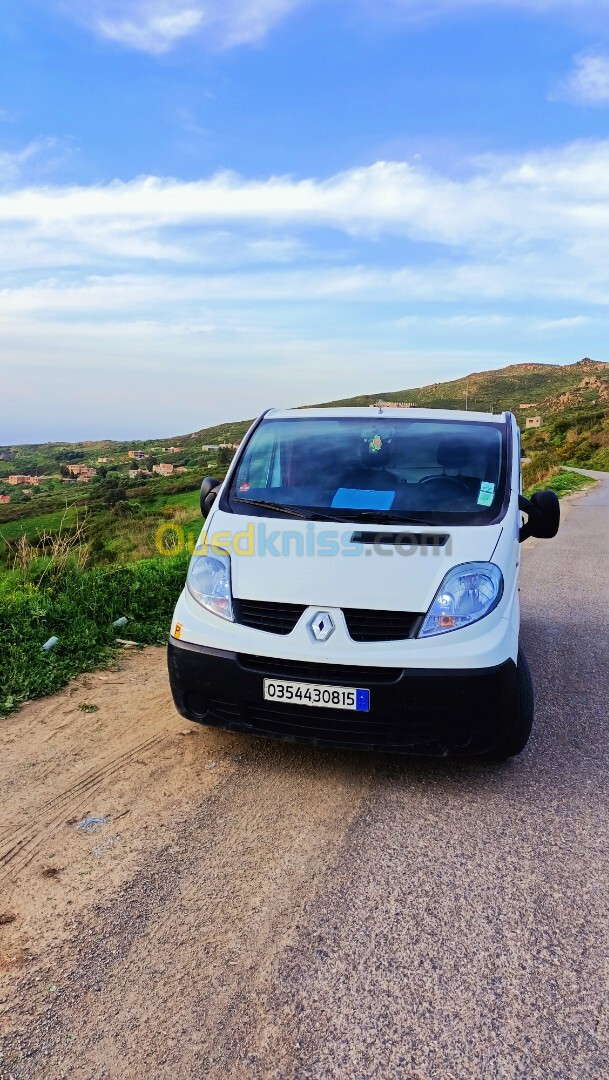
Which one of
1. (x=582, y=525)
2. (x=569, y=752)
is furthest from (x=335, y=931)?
(x=582, y=525)

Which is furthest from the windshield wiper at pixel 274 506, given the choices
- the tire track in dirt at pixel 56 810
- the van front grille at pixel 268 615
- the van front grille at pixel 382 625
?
the tire track in dirt at pixel 56 810

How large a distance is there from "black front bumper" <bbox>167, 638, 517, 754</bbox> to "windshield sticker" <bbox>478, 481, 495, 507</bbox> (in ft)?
3.27

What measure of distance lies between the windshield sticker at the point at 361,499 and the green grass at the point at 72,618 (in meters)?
2.43

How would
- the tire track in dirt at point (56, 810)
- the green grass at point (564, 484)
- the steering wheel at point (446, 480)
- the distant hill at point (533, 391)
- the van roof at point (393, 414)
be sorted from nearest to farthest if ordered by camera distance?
the tire track in dirt at point (56, 810), the steering wheel at point (446, 480), the van roof at point (393, 414), the green grass at point (564, 484), the distant hill at point (533, 391)

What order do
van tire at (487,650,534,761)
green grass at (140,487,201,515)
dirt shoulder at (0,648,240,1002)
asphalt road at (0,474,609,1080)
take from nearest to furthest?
asphalt road at (0,474,609,1080) → dirt shoulder at (0,648,240,1002) → van tire at (487,650,534,761) → green grass at (140,487,201,515)

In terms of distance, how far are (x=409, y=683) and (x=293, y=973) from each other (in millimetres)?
1280

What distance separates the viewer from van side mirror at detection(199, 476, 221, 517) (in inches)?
181

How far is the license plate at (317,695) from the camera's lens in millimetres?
3186

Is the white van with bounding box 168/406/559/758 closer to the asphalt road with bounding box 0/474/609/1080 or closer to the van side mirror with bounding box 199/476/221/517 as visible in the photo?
the asphalt road with bounding box 0/474/609/1080

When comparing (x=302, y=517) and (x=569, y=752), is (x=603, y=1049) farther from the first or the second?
(x=302, y=517)

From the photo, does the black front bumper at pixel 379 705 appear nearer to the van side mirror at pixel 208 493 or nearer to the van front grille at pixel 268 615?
the van front grille at pixel 268 615

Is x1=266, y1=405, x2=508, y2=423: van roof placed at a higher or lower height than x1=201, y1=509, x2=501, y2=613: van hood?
higher

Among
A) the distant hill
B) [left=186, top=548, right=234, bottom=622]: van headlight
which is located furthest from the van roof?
the distant hill

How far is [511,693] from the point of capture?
3297 mm
